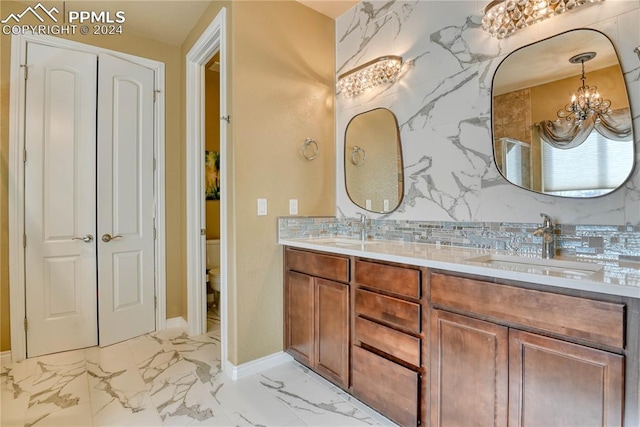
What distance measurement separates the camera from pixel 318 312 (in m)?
2.03

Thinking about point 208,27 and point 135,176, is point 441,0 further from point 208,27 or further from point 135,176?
point 135,176

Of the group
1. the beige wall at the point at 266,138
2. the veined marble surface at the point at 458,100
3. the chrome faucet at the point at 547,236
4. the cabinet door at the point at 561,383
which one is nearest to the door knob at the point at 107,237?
the beige wall at the point at 266,138

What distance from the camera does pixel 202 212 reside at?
9.36 feet

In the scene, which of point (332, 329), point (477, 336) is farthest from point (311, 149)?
point (477, 336)

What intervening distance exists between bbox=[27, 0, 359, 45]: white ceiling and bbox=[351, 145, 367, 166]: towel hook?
1.10 m

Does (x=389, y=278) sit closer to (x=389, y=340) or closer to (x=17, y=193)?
(x=389, y=340)

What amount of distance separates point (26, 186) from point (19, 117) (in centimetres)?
50

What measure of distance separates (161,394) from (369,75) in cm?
247

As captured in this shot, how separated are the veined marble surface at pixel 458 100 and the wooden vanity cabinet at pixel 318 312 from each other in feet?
2.17

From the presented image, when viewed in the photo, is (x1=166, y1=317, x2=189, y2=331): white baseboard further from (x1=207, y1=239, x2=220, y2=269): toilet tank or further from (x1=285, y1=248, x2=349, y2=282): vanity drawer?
(x1=285, y1=248, x2=349, y2=282): vanity drawer

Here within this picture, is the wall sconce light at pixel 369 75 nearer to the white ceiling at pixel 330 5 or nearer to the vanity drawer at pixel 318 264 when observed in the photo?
the white ceiling at pixel 330 5

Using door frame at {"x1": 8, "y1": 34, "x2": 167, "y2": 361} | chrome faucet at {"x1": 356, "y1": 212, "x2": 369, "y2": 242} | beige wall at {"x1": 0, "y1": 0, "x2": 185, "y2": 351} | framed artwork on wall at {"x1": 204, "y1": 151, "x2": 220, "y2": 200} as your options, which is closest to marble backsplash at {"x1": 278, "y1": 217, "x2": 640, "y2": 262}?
chrome faucet at {"x1": 356, "y1": 212, "x2": 369, "y2": 242}

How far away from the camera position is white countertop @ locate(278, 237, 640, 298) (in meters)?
1.00

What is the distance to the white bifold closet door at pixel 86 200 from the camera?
7.93 feet
